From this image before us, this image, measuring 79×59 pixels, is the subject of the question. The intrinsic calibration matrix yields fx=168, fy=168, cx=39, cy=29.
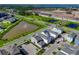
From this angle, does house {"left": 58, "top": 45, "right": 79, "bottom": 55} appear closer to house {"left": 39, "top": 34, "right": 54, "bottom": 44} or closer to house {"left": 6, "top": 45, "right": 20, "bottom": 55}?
house {"left": 39, "top": 34, "right": 54, "bottom": 44}

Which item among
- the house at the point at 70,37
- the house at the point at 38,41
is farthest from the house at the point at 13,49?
the house at the point at 70,37

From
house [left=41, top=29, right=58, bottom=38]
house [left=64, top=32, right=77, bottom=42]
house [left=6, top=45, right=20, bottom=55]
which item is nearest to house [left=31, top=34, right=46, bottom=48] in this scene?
house [left=41, top=29, right=58, bottom=38]

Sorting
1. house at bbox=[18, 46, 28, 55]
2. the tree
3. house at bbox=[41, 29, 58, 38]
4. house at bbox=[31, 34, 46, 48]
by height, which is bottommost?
house at bbox=[18, 46, 28, 55]

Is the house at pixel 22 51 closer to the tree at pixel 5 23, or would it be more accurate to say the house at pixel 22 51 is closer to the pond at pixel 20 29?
the pond at pixel 20 29

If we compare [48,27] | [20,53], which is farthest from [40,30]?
[20,53]

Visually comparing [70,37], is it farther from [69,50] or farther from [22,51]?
[22,51]

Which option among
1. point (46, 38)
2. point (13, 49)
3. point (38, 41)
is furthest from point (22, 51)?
point (46, 38)
